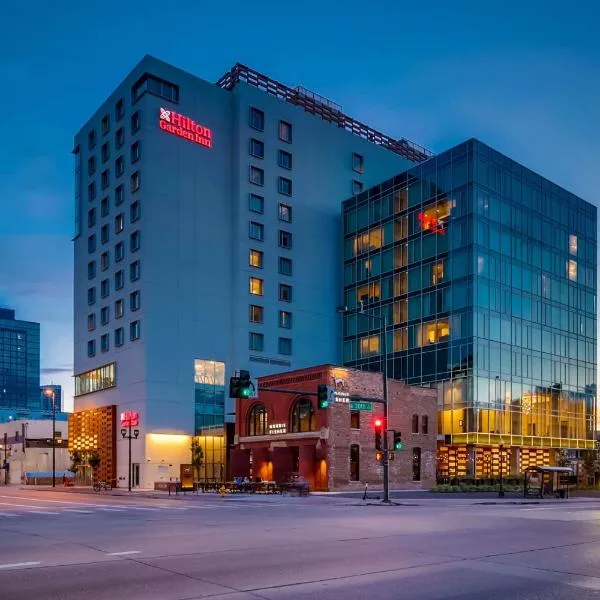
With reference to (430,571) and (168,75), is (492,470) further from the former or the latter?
(430,571)

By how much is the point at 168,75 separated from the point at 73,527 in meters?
62.8

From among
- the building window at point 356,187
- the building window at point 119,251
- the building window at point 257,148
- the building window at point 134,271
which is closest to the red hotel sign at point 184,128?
the building window at point 257,148

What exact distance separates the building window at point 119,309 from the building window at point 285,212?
20929 millimetres

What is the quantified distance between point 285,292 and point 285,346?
6.34 metres

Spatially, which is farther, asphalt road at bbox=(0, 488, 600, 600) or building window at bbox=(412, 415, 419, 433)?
building window at bbox=(412, 415, 419, 433)

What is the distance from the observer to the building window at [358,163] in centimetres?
9362

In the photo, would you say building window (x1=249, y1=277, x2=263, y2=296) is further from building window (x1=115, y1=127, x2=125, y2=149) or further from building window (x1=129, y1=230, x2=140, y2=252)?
building window (x1=115, y1=127, x2=125, y2=149)

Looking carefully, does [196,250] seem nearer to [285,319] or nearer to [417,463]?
[285,319]

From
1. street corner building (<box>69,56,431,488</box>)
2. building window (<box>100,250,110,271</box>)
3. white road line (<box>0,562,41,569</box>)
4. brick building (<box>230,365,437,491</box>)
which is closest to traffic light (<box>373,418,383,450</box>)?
brick building (<box>230,365,437,491</box>)

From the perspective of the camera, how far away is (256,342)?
265ft

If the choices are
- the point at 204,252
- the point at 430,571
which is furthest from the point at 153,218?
the point at 430,571

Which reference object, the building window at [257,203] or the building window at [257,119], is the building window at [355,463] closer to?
the building window at [257,203]

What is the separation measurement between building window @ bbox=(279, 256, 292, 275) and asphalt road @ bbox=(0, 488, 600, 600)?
60.4 meters

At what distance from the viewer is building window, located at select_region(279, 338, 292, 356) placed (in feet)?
272
